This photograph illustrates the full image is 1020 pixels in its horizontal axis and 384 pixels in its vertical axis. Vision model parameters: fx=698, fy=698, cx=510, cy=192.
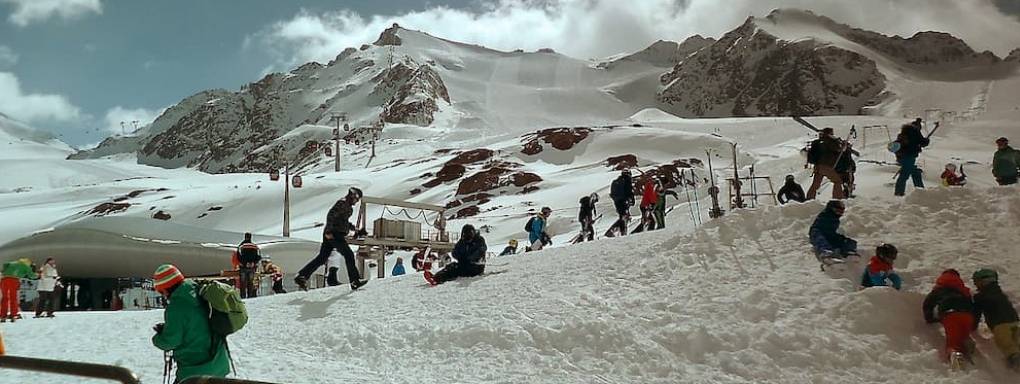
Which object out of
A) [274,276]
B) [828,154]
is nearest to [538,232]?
[274,276]

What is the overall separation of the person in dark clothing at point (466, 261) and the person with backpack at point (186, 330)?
7.07 m

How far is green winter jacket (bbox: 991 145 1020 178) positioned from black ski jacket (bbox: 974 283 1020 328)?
5079 millimetres

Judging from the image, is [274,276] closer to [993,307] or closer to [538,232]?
[538,232]

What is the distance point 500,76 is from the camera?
18100cm

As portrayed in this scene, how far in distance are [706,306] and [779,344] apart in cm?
121

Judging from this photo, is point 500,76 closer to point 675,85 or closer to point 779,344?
point 675,85

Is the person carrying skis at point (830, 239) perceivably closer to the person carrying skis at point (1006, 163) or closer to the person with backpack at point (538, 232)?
the person carrying skis at point (1006, 163)

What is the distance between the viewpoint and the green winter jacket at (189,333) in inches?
202

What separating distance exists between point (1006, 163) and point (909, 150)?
4.44 feet

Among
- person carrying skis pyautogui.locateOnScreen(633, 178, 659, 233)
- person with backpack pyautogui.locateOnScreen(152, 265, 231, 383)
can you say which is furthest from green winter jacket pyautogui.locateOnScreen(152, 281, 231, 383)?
person carrying skis pyautogui.locateOnScreen(633, 178, 659, 233)

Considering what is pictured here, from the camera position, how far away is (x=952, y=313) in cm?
656

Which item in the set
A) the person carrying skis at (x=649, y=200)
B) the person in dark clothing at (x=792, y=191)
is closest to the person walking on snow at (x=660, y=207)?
the person carrying skis at (x=649, y=200)

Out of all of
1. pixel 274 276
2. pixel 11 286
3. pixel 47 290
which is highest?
pixel 11 286

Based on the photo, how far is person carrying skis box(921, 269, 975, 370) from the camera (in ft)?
20.9
